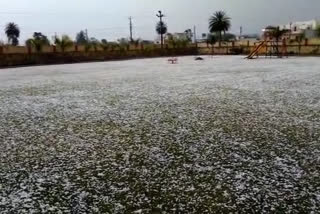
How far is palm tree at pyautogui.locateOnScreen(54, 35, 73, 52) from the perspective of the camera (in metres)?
54.4

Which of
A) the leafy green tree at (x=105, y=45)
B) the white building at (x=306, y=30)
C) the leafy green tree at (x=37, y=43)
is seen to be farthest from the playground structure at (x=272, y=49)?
the leafy green tree at (x=37, y=43)

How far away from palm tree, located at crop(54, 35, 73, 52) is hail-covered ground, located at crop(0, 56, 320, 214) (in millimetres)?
42139

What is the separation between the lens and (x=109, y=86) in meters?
18.8

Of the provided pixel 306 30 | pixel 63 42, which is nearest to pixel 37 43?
pixel 63 42

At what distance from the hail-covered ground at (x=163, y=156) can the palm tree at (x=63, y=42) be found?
42.1 metres

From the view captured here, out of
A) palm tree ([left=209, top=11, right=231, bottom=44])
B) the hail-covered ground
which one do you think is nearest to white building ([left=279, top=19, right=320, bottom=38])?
palm tree ([left=209, top=11, right=231, bottom=44])

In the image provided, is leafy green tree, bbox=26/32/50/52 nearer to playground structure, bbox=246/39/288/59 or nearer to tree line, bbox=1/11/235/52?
tree line, bbox=1/11/235/52

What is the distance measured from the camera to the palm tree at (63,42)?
2141 inches

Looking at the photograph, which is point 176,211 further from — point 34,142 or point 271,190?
point 34,142

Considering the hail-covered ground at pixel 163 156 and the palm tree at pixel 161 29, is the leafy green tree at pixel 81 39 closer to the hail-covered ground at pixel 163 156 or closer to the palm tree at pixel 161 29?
the palm tree at pixel 161 29

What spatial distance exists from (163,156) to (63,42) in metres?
51.0

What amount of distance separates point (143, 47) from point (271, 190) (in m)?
56.2

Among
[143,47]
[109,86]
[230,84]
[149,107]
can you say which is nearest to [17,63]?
[143,47]

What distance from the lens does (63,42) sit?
55.4m
